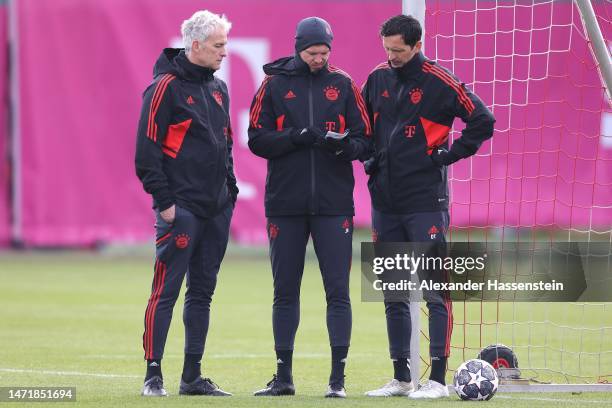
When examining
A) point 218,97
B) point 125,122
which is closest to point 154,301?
point 218,97

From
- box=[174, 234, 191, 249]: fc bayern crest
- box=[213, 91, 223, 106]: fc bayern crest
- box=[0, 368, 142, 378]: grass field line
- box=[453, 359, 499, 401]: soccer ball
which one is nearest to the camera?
box=[453, 359, 499, 401]: soccer ball

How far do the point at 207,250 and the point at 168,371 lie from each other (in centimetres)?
168

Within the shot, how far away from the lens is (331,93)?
7871mm

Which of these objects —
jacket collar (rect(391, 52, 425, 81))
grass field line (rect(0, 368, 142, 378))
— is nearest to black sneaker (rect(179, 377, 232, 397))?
grass field line (rect(0, 368, 142, 378))

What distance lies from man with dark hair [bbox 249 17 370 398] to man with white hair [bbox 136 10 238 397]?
0.32 m

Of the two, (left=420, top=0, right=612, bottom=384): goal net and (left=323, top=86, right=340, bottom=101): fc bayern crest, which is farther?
(left=420, top=0, right=612, bottom=384): goal net

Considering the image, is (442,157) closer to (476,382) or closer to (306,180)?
(306,180)

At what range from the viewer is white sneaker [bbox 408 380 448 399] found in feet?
25.2

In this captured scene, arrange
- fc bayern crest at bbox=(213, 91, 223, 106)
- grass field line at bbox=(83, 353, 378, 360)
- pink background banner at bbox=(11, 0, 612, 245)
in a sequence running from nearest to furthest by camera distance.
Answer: fc bayern crest at bbox=(213, 91, 223, 106) → grass field line at bbox=(83, 353, 378, 360) → pink background banner at bbox=(11, 0, 612, 245)

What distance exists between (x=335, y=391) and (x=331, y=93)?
1862mm

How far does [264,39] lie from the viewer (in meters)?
21.1

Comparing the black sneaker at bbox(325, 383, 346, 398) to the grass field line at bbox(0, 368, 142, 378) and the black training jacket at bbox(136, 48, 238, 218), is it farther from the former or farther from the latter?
the grass field line at bbox(0, 368, 142, 378)

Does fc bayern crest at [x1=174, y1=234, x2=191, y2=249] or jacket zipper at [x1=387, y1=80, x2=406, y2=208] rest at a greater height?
jacket zipper at [x1=387, y1=80, x2=406, y2=208]

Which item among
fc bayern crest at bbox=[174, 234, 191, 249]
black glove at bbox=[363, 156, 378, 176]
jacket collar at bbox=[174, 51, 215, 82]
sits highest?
jacket collar at bbox=[174, 51, 215, 82]
